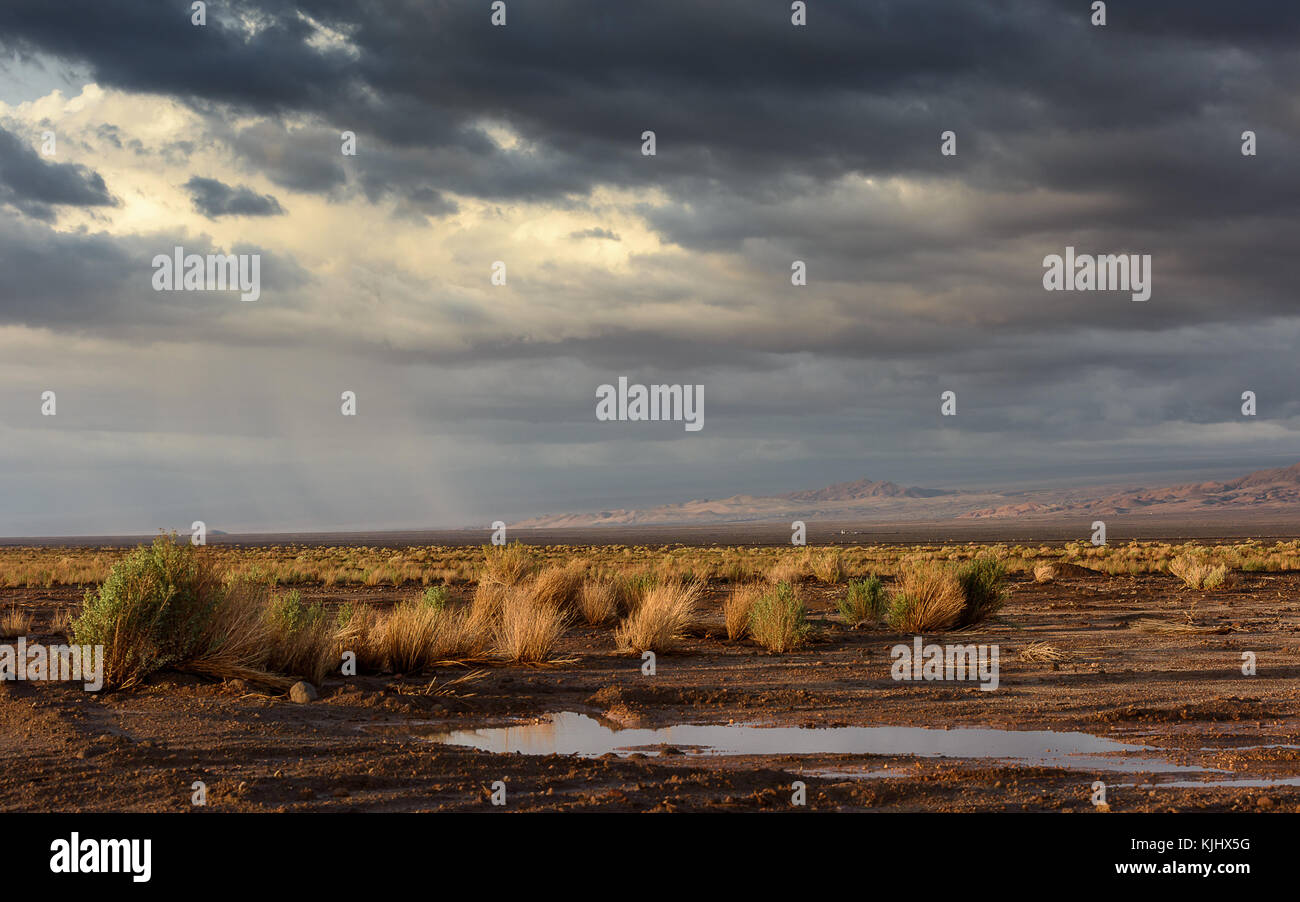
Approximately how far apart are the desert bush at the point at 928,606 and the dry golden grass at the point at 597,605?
212 inches

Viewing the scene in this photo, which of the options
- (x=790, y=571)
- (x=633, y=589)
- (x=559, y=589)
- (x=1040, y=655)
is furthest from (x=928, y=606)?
(x=790, y=571)

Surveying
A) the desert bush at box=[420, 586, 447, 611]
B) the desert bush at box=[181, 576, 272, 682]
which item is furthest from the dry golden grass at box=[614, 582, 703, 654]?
the desert bush at box=[181, 576, 272, 682]

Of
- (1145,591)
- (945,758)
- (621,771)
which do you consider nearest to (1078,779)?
(945,758)

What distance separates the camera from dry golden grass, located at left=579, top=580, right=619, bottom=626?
20.7 metres

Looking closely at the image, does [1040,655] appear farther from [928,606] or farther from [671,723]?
[671,723]

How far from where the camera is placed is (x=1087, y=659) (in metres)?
15.7

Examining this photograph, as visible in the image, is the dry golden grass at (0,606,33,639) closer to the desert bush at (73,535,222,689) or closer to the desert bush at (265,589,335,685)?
the desert bush at (73,535,222,689)

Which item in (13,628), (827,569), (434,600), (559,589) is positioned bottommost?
(827,569)

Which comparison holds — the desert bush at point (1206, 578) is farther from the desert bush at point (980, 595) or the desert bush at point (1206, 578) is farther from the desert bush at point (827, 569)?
the desert bush at point (980, 595)

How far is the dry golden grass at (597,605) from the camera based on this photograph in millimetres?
20719

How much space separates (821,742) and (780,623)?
7.47 m

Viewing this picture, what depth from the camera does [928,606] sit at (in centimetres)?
1955

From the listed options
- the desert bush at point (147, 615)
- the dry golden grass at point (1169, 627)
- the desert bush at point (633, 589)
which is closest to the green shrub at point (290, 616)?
the desert bush at point (147, 615)
